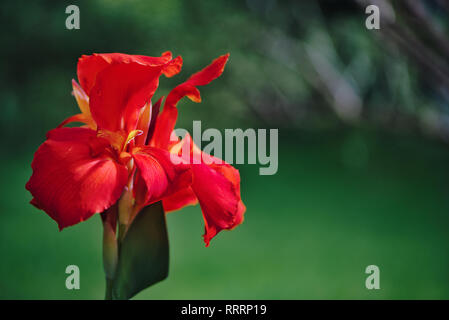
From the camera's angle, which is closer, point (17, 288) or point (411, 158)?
point (17, 288)

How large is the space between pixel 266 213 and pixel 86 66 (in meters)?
1.16

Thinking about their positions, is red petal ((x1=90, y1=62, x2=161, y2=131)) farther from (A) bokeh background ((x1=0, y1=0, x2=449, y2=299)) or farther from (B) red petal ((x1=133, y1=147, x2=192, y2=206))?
(A) bokeh background ((x1=0, y1=0, x2=449, y2=299))

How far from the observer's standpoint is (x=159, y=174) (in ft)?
0.93

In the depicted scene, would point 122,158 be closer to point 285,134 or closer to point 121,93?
point 121,93

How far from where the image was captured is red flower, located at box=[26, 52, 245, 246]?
275mm

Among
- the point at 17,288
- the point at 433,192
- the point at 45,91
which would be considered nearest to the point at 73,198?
the point at 17,288

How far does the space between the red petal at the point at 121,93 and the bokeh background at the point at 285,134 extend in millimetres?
565

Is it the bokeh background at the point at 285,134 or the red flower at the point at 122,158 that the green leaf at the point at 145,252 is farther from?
the bokeh background at the point at 285,134

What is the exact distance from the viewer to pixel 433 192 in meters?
1.73

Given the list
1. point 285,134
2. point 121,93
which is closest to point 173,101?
point 121,93

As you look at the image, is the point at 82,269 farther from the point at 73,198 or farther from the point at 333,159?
the point at 333,159

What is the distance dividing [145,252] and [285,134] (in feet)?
8.16

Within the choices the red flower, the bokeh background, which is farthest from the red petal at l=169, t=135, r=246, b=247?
the bokeh background

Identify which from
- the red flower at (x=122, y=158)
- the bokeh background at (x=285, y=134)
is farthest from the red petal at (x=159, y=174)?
the bokeh background at (x=285, y=134)
